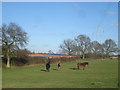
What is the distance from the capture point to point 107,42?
415 ft

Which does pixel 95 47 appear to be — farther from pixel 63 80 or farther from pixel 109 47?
pixel 63 80

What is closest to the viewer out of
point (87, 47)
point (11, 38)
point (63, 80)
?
point (63, 80)

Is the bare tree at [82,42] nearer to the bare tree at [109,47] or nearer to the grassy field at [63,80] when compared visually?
the bare tree at [109,47]

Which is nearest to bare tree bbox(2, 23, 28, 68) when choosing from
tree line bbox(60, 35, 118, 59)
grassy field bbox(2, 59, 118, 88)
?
grassy field bbox(2, 59, 118, 88)

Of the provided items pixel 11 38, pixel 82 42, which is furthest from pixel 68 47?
pixel 11 38

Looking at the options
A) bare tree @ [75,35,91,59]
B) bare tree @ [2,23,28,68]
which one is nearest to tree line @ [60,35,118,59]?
bare tree @ [75,35,91,59]

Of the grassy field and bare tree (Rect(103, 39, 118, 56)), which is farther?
bare tree (Rect(103, 39, 118, 56))

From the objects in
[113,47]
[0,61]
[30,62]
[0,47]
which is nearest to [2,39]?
[0,47]

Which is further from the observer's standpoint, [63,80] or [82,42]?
[82,42]

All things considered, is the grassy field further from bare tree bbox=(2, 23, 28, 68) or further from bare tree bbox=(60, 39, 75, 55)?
bare tree bbox=(60, 39, 75, 55)

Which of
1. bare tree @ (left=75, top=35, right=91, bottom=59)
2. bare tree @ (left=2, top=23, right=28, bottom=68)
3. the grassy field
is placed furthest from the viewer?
bare tree @ (left=75, top=35, right=91, bottom=59)

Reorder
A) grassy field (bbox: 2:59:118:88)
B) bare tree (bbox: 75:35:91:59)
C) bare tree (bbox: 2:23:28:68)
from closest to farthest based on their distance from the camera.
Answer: grassy field (bbox: 2:59:118:88)
bare tree (bbox: 2:23:28:68)
bare tree (bbox: 75:35:91:59)

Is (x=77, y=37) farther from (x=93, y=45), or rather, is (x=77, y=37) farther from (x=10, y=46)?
(x=10, y=46)

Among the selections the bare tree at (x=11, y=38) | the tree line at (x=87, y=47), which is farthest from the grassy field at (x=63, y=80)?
the tree line at (x=87, y=47)
